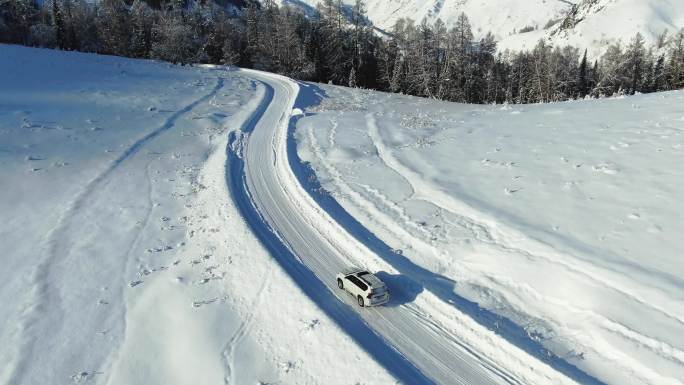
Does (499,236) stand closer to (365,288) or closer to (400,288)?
(400,288)

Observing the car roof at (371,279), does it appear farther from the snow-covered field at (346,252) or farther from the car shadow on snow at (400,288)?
the snow-covered field at (346,252)

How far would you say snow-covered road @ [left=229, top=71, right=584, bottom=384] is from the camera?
1438cm

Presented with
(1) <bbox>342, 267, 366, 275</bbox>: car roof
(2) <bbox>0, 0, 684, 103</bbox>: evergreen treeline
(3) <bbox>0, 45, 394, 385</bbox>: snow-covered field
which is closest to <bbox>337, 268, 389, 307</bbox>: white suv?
(1) <bbox>342, 267, 366, 275</bbox>: car roof

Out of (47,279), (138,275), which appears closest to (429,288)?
(138,275)

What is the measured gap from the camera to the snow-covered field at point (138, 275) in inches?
606

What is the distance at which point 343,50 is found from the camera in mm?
87062

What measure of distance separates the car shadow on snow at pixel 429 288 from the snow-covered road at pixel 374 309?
277 millimetres

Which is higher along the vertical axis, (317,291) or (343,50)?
(343,50)

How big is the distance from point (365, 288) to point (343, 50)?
251ft

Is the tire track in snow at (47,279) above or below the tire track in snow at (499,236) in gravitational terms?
below

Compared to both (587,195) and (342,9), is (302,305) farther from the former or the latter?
(342,9)

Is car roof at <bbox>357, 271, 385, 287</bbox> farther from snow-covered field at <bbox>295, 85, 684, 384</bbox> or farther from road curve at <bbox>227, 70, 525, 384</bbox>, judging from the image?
snow-covered field at <bbox>295, 85, 684, 384</bbox>

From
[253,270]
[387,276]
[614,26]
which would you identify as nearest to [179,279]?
[253,270]

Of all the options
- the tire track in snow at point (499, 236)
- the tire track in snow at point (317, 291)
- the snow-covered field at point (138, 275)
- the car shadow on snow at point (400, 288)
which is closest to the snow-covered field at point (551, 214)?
the tire track in snow at point (499, 236)
